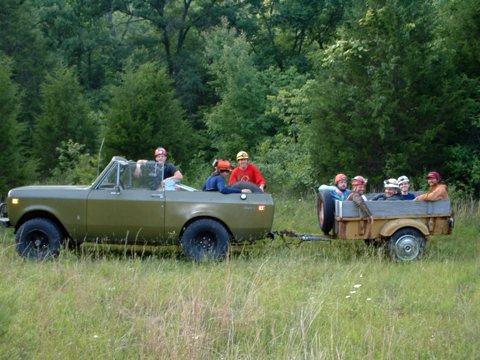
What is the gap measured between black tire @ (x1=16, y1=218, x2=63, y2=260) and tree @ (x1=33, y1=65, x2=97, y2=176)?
15442 millimetres

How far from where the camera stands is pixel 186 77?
36.5m

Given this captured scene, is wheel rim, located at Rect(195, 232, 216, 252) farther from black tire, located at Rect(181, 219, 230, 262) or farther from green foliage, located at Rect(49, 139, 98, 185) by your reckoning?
green foliage, located at Rect(49, 139, 98, 185)

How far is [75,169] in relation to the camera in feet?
65.2

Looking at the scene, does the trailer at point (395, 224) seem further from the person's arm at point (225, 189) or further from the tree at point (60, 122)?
the tree at point (60, 122)

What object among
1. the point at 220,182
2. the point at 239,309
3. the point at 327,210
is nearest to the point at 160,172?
the point at 220,182

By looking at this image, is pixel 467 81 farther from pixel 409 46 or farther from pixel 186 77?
pixel 186 77

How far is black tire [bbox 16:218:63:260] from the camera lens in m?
9.96

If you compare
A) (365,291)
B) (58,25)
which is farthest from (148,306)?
(58,25)

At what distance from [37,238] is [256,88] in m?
22.0

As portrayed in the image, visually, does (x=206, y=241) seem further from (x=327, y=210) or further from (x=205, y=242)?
(x=327, y=210)

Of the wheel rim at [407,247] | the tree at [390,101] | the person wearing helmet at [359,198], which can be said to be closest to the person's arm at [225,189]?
the person wearing helmet at [359,198]

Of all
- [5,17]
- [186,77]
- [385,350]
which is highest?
[5,17]

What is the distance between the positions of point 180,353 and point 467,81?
511 inches

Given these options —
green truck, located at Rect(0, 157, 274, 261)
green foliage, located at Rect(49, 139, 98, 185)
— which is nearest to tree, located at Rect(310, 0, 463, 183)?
green foliage, located at Rect(49, 139, 98, 185)
